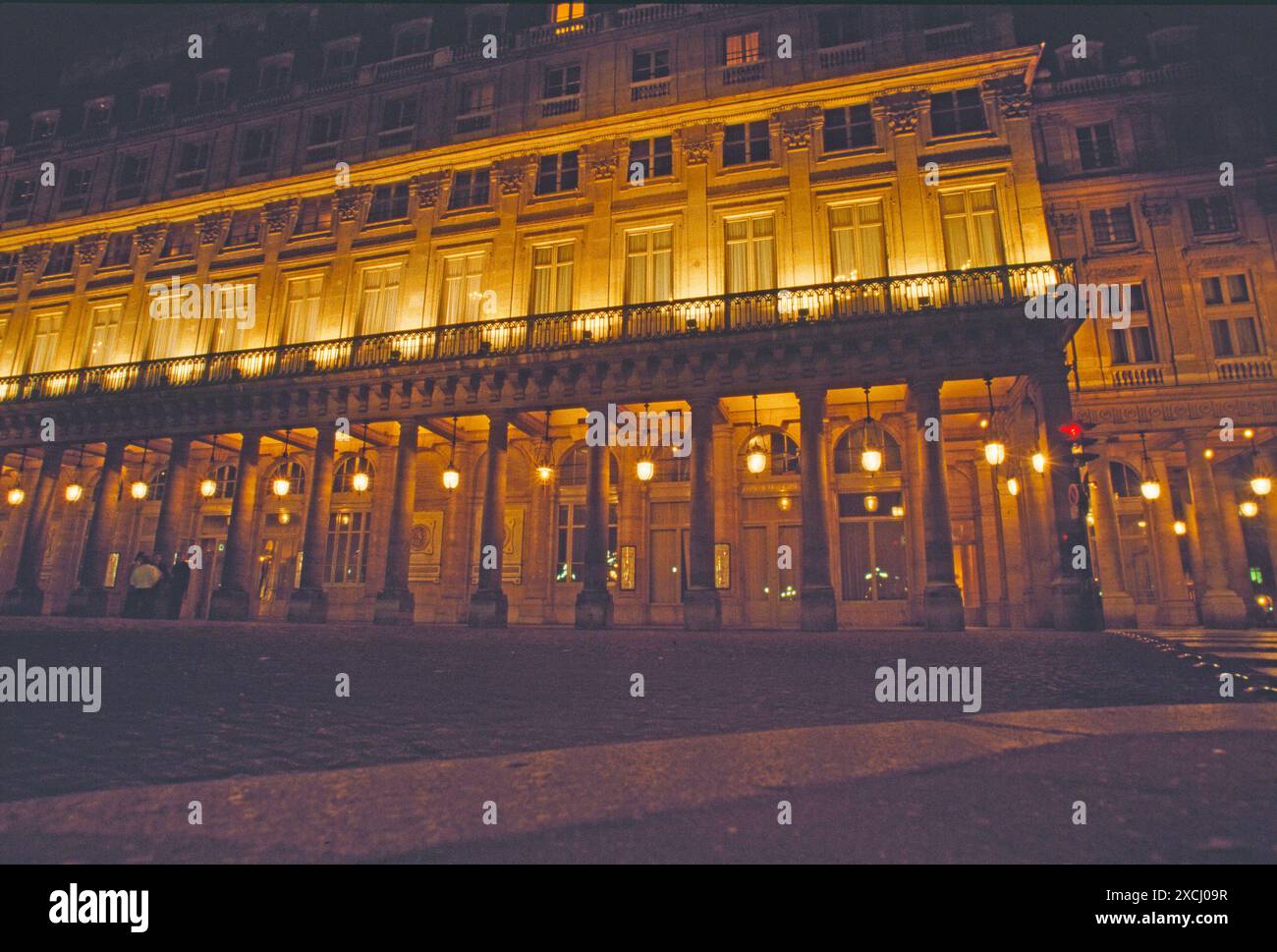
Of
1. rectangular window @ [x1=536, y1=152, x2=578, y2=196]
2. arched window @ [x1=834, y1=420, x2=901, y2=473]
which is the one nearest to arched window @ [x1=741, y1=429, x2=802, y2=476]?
arched window @ [x1=834, y1=420, x2=901, y2=473]

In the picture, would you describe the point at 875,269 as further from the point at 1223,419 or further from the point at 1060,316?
the point at 1223,419

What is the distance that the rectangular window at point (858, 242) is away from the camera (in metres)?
17.1

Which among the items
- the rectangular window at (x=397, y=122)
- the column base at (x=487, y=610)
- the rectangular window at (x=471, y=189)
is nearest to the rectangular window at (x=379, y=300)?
the rectangular window at (x=471, y=189)

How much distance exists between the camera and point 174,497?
64.1 feet

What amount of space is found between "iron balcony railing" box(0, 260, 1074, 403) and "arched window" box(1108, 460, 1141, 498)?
24.2 ft

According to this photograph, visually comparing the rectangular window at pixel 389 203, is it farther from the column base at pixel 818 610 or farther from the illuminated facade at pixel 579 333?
the column base at pixel 818 610

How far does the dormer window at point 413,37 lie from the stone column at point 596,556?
679 inches

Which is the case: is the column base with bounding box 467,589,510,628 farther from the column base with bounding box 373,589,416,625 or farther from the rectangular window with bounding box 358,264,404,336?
the rectangular window with bounding box 358,264,404,336

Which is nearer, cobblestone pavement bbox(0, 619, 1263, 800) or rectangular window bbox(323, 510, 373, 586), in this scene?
→ cobblestone pavement bbox(0, 619, 1263, 800)

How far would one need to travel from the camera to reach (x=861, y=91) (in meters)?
18.2

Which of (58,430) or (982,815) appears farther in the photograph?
(58,430)

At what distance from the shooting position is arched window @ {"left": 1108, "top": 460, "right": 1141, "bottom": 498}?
747 inches
